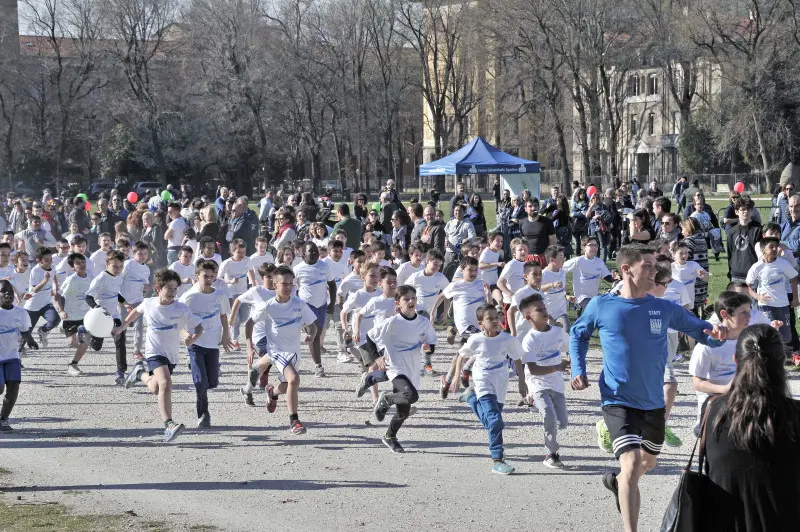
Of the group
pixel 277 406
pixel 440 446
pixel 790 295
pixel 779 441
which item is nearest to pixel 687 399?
pixel 790 295

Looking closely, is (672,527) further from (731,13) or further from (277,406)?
(731,13)

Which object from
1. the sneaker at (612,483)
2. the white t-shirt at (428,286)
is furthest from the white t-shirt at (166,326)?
the sneaker at (612,483)

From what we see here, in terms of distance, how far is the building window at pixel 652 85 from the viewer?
73.7m

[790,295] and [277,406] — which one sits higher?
[790,295]

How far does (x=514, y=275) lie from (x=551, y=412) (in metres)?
4.95

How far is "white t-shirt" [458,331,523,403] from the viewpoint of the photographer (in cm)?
913

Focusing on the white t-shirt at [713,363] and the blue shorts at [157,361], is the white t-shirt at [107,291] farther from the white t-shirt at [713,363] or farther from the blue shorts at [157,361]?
A: the white t-shirt at [713,363]

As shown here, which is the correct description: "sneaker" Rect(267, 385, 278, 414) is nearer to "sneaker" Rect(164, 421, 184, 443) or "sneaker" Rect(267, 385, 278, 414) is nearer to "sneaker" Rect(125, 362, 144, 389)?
"sneaker" Rect(164, 421, 184, 443)

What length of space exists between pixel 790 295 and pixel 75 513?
850 cm

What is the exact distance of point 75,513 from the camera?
7.90 metres

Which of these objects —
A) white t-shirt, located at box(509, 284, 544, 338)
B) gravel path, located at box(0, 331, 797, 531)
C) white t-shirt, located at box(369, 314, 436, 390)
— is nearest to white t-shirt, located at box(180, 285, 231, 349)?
gravel path, located at box(0, 331, 797, 531)

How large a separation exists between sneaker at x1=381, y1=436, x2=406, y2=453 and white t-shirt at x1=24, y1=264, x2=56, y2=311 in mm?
7572

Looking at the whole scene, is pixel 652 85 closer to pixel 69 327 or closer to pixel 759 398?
pixel 69 327

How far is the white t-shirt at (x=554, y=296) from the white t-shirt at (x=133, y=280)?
5165 mm
